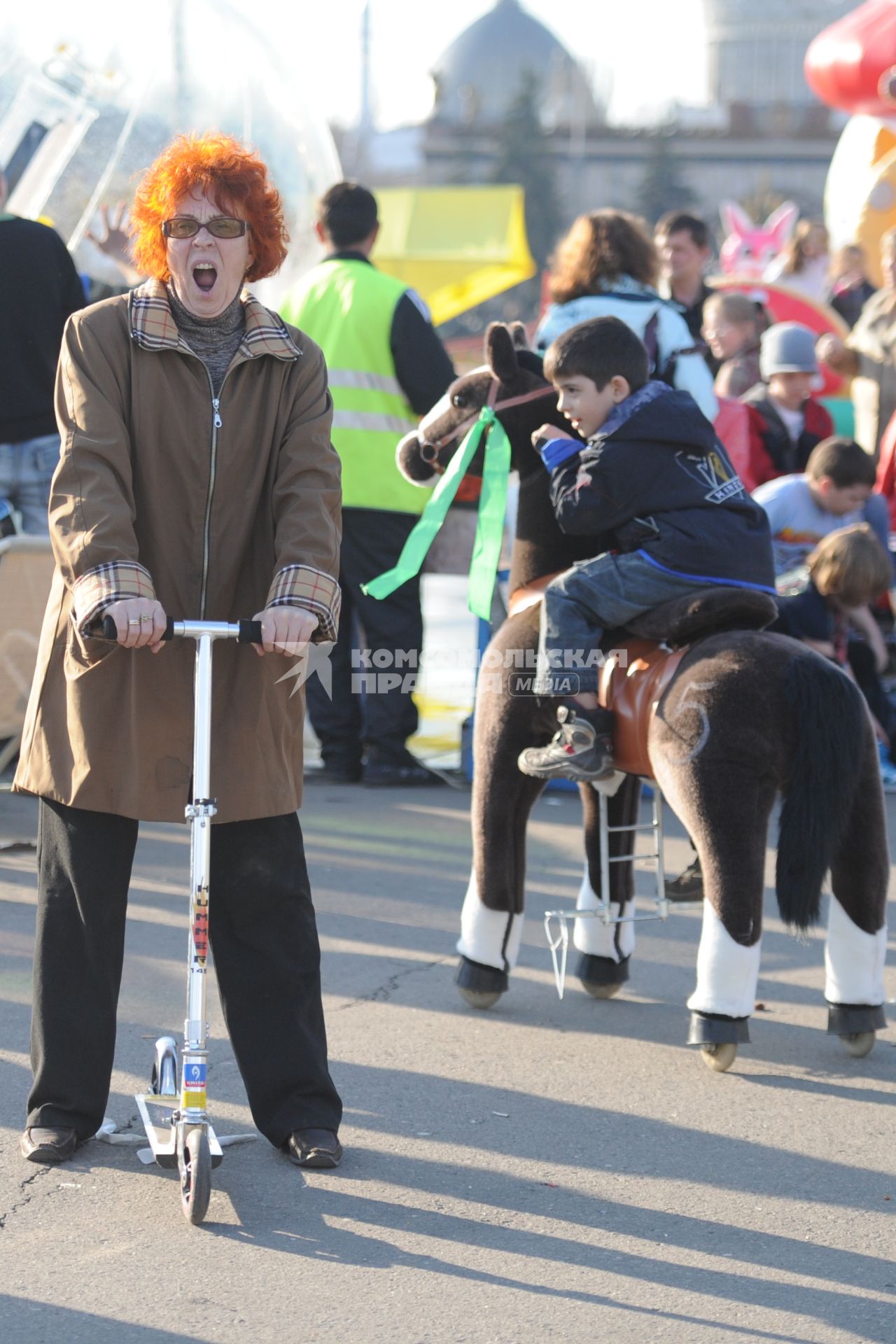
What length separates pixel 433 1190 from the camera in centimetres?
391

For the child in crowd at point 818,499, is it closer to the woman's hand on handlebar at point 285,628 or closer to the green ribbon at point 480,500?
the green ribbon at point 480,500

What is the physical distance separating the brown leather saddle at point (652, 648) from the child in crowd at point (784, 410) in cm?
396

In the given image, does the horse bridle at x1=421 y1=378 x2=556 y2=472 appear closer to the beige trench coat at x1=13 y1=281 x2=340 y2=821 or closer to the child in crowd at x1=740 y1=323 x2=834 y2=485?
the beige trench coat at x1=13 y1=281 x2=340 y2=821

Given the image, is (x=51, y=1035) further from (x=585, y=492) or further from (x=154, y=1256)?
(x=585, y=492)

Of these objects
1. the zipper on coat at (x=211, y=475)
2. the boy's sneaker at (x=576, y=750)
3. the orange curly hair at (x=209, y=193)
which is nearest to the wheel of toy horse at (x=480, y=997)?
the boy's sneaker at (x=576, y=750)

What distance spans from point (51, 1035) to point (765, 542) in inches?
86.2

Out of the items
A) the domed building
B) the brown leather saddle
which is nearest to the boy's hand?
the brown leather saddle

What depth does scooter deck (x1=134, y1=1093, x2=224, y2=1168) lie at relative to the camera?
12.7 feet

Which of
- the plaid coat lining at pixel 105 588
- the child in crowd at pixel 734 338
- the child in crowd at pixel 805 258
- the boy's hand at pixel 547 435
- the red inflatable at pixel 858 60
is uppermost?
the red inflatable at pixel 858 60

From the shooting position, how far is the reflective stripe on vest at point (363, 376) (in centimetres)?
793

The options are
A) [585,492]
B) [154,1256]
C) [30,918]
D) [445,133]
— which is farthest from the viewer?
[445,133]

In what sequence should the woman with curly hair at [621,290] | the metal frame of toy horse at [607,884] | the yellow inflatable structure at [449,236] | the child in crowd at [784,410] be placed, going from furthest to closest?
the yellow inflatable structure at [449,236] → the child in crowd at [784,410] → the woman with curly hair at [621,290] → the metal frame of toy horse at [607,884]

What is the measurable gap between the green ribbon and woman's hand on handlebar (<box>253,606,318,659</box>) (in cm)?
137

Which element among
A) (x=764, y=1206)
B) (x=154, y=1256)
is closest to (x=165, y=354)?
(x=154, y=1256)
